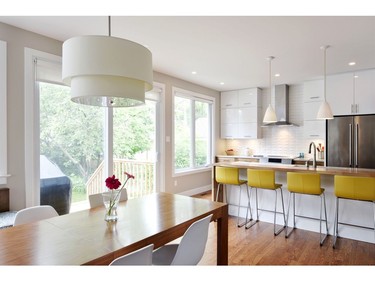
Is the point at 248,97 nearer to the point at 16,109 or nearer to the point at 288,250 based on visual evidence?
the point at 288,250

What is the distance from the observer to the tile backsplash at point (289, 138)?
5876mm

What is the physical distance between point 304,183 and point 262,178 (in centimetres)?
54

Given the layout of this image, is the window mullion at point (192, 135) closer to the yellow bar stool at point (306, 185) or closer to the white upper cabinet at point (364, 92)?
the yellow bar stool at point (306, 185)

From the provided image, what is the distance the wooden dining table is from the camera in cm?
124

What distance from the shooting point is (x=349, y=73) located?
15.4 ft

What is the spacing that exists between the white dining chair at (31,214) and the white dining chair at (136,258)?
1175 millimetres

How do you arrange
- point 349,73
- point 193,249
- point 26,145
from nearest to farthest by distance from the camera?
1. point 193,249
2. point 26,145
3. point 349,73

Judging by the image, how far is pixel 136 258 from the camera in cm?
116

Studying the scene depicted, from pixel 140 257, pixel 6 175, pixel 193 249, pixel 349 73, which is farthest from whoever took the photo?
pixel 349 73

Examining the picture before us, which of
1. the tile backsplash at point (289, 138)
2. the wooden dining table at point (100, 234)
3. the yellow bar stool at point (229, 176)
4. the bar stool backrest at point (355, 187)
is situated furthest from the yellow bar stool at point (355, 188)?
the tile backsplash at point (289, 138)
